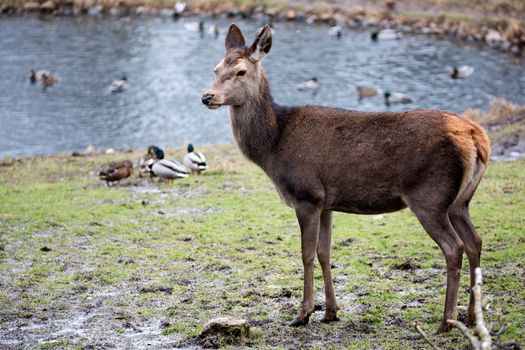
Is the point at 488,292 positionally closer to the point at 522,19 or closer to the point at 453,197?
the point at 453,197

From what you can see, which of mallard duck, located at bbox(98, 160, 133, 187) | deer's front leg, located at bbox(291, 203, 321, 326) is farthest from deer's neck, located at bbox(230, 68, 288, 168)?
mallard duck, located at bbox(98, 160, 133, 187)

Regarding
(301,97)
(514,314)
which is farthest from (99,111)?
(514,314)

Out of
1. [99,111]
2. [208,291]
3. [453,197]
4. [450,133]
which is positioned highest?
[450,133]

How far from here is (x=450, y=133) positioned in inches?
276

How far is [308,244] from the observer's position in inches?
301

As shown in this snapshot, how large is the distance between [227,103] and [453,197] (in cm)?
233

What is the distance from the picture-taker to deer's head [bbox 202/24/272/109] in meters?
7.91

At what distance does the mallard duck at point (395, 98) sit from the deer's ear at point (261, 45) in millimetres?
20395

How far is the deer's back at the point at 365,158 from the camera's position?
23.1 feet

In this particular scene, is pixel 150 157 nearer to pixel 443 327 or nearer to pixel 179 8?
pixel 443 327

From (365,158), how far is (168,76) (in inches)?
1017

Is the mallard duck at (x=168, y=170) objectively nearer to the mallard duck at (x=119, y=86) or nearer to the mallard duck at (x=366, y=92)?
the mallard duck at (x=366, y=92)

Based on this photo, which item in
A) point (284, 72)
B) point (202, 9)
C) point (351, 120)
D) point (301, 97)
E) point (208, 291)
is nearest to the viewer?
point (351, 120)

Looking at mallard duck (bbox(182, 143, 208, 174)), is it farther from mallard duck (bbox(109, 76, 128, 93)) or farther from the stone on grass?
mallard duck (bbox(109, 76, 128, 93))
